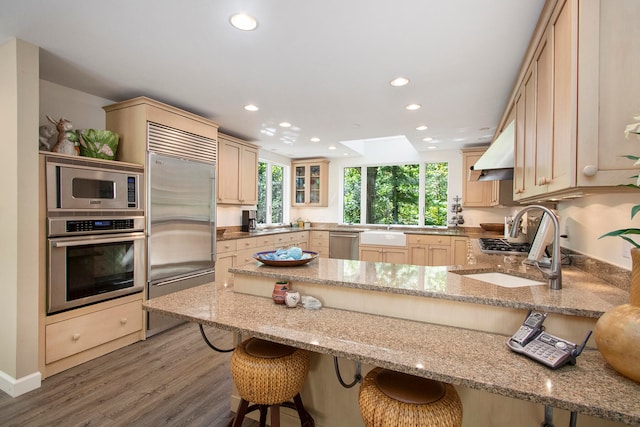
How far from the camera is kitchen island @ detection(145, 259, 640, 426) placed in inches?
Result: 35.9

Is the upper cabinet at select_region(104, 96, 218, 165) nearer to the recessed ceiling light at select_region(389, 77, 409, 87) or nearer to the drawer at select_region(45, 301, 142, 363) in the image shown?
the drawer at select_region(45, 301, 142, 363)

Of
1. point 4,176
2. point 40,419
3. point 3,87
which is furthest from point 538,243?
point 3,87

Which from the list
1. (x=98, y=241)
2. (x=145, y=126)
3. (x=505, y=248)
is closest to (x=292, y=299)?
(x=98, y=241)

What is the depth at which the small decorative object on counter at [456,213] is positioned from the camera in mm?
5307

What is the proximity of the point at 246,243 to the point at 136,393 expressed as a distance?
93.2 inches

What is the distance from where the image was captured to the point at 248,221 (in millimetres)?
5004

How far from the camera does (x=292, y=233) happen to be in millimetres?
5484

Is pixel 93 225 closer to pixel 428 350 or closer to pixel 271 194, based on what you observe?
pixel 428 350

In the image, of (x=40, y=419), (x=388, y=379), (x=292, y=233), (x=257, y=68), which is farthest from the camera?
(x=292, y=233)

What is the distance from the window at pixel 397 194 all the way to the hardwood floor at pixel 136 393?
13.7 ft

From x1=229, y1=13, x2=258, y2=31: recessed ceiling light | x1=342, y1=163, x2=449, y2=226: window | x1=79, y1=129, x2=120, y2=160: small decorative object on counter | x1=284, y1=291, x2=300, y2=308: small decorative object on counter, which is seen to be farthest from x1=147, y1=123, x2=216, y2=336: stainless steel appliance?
x1=342, y1=163, x2=449, y2=226: window

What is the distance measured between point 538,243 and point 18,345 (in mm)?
3525

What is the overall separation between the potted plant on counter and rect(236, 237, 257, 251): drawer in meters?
3.82

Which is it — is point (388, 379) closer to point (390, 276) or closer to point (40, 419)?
point (390, 276)
